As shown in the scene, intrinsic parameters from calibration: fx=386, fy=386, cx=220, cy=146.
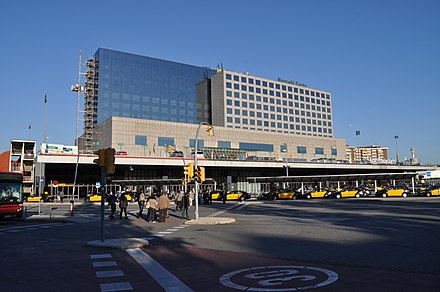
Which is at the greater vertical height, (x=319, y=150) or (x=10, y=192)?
(x=319, y=150)

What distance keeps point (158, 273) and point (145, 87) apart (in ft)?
335

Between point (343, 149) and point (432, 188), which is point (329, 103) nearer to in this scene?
point (343, 149)

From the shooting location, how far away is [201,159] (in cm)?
7069

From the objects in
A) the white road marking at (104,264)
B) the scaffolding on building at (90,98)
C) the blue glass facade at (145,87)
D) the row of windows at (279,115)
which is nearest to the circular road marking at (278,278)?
the white road marking at (104,264)

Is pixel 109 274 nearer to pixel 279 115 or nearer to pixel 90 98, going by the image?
pixel 90 98

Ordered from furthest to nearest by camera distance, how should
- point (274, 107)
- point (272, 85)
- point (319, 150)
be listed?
point (272, 85) < point (274, 107) < point (319, 150)

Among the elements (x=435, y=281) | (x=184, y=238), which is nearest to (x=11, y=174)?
(x=184, y=238)

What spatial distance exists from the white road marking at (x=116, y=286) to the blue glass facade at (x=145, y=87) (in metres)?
94.0

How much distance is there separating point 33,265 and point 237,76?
321 ft

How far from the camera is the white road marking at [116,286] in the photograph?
712 cm

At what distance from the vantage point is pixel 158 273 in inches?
332

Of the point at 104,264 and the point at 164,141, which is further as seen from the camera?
the point at 164,141

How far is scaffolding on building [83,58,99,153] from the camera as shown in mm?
97812

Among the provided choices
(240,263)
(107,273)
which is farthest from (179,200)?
(107,273)
